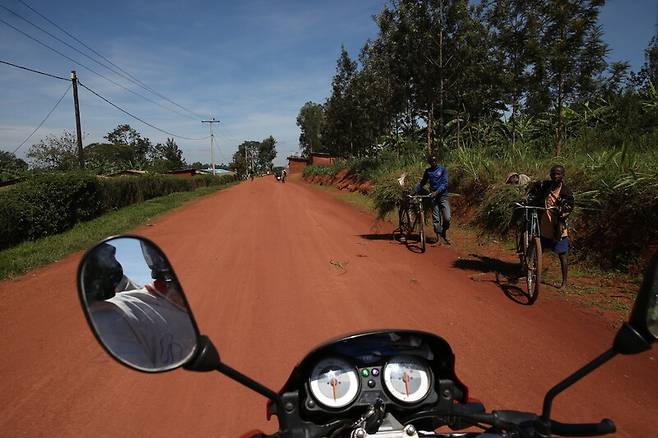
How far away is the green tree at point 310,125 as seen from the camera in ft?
276

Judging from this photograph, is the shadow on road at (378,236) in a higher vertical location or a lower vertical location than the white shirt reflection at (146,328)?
lower

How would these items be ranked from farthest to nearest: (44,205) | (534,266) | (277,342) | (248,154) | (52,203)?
1. (248,154)
2. (52,203)
3. (44,205)
4. (534,266)
5. (277,342)

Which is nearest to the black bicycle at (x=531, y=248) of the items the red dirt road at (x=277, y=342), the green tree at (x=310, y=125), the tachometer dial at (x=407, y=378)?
the red dirt road at (x=277, y=342)

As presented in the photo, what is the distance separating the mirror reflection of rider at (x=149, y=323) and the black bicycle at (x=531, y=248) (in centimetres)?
525

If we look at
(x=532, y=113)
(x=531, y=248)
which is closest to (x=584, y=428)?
(x=531, y=248)

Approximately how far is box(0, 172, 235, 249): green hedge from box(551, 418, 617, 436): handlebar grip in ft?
41.6

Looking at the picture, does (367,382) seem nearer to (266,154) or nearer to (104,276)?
(104,276)

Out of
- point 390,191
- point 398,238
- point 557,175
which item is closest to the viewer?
point 557,175

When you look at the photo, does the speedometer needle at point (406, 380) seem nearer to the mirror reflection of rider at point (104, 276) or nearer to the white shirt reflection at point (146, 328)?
the white shirt reflection at point (146, 328)

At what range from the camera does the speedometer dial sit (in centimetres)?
167

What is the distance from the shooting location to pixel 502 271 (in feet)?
24.4

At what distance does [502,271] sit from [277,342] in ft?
14.8

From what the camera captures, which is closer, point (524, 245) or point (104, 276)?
point (104, 276)

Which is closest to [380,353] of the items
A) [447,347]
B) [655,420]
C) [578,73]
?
[447,347]
